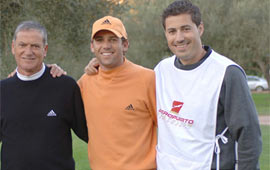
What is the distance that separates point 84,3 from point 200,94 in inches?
368

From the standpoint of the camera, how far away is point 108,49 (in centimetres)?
376

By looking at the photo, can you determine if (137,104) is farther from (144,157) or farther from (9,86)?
(9,86)

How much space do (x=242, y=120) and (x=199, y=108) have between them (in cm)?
37

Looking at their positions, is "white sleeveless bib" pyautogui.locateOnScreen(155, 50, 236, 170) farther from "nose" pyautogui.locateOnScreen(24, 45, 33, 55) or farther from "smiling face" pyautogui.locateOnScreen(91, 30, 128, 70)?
"nose" pyautogui.locateOnScreen(24, 45, 33, 55)

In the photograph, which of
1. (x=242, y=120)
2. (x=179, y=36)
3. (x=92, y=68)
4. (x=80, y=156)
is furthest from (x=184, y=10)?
(x=80, y=156)

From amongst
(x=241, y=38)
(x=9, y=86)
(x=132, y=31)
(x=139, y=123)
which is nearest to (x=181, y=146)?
(x=139, y=123)

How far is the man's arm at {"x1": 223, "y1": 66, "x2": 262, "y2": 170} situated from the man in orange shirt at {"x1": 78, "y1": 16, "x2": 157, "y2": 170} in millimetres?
961

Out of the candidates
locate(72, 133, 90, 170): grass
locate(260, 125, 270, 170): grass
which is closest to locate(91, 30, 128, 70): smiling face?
locate(72, 133, 90, 170): grass

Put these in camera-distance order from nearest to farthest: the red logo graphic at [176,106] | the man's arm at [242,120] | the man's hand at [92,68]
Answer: the man's arm at [242,120] < the red logo graphic at [176,106] < the man's hand at [92,68]

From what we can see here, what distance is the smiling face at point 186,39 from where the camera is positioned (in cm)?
323

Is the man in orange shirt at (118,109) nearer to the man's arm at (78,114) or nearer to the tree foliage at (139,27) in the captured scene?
the man's arm at (78,114)

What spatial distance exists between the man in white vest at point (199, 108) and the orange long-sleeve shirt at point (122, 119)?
0.67 ft

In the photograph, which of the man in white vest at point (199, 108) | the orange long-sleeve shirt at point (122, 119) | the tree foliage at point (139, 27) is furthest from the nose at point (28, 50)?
the tree foliage at point (139, 27)

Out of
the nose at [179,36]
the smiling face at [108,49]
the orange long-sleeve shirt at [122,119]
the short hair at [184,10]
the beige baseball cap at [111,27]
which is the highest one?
the short hair at [184,10]
